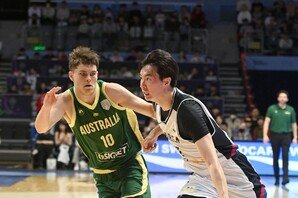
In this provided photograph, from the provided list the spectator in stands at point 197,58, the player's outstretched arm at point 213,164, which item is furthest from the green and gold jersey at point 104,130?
the spectator in stands at point 197,58

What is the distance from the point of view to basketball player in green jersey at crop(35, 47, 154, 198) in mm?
4801

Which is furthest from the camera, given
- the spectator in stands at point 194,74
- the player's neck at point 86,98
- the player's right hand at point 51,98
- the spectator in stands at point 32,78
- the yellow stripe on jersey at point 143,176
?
the spectator in stands at point 194,74

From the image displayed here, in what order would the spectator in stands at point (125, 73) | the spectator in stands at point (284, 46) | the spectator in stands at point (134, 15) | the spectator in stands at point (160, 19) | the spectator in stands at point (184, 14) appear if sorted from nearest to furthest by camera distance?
the spectator in stands at point (125, 73), the spectator in stands at point (284, 46), the spectator in stands at point (160, 19), the spectator in stands at point (134, 15), the spectator in stands at point (184, 14)

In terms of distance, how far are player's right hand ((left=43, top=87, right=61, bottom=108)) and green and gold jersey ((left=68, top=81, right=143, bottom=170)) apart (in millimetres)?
391

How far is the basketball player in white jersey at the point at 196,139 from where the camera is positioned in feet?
11.8

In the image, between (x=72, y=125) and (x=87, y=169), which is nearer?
(x=72, y=125)

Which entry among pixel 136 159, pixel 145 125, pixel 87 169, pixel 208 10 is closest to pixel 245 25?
pixel 208 10

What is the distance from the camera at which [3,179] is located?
12.4 metres

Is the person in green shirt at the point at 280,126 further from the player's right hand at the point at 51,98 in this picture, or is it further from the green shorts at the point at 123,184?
the player's right hand at the point at 51,98

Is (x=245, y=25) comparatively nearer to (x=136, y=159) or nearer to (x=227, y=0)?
(x=227, y=0)

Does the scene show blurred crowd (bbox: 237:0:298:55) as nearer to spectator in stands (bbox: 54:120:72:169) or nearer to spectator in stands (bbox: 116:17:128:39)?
spectator in stands (bbox: 116:17:128:39)

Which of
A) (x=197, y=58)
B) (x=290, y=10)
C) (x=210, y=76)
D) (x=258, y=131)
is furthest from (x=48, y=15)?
(x=258, y=131)

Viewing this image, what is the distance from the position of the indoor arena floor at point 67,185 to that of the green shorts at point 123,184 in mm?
5015

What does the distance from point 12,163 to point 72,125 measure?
445 inches
